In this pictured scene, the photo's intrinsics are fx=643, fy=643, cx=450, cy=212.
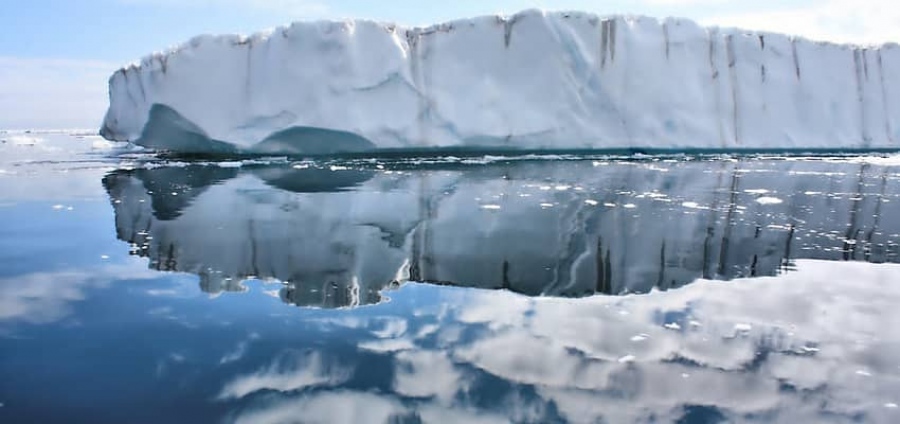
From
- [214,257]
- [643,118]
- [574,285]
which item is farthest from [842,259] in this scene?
[643,118]

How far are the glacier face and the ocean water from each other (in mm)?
6469

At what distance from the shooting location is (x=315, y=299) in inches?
119

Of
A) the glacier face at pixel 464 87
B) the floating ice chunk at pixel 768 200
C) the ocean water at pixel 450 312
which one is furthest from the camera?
the glacier face at pixel 464 87

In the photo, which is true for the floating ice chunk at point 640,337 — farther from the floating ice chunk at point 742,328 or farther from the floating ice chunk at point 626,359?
the floating ice chunk at point 742,328

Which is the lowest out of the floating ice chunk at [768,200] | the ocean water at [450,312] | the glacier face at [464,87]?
the ocean water at [450,312]

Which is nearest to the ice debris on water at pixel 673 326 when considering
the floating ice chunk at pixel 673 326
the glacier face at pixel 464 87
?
the floating ice chunk at pixel 673 326

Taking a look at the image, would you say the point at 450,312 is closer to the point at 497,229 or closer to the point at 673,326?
the point at 673,326

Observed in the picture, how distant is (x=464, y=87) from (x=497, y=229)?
8.28 metres

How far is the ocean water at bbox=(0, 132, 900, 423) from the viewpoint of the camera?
1905mm

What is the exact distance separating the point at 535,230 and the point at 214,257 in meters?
2.30

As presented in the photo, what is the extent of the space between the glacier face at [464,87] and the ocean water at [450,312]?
21.2 feet

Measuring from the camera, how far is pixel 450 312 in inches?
111

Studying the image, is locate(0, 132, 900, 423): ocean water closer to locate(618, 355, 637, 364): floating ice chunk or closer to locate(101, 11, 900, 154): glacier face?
locate(618, 355, 637, 364): floating ice chunk

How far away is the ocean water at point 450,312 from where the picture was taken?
6.25 feet
